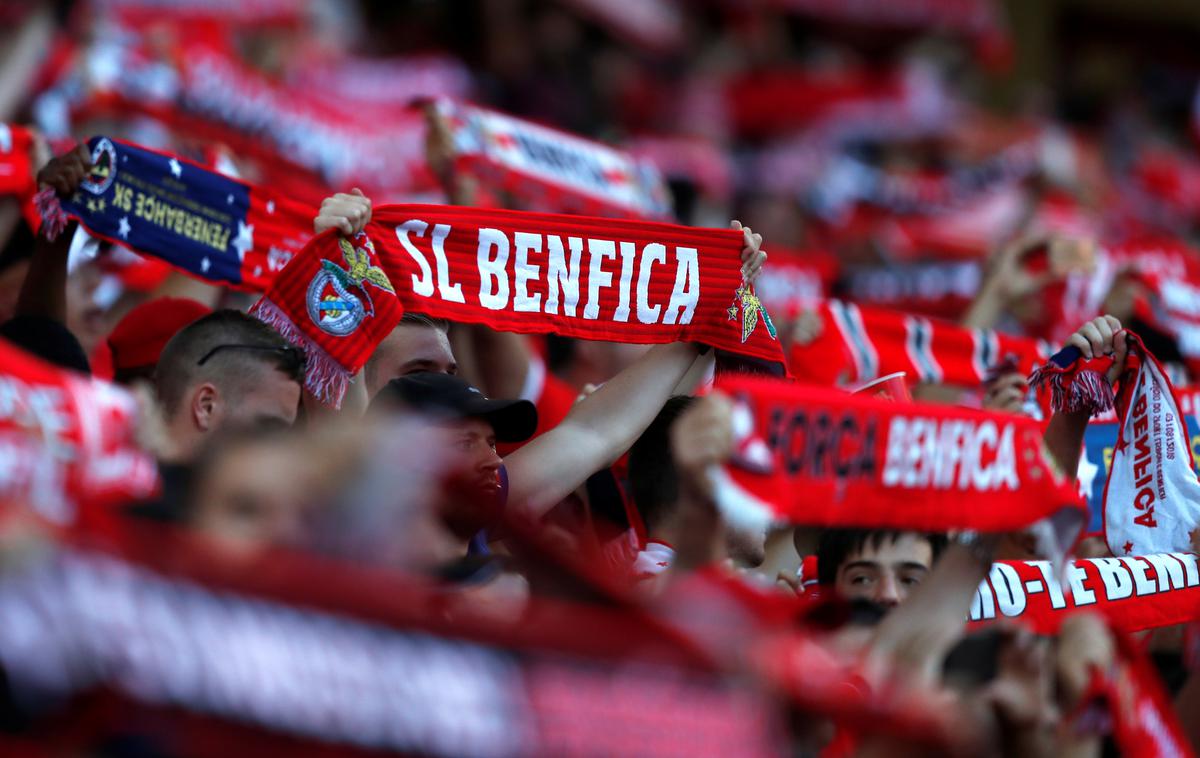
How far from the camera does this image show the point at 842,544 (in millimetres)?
3969

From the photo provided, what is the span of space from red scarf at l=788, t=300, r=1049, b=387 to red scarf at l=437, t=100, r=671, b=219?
107 centimetres

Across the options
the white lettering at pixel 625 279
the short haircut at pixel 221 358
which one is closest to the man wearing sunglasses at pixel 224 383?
the short haircut at pixel 221 358

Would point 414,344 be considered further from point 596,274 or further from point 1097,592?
point 1097,592

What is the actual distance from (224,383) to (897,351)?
2.65 meters

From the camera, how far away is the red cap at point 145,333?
4340 millimetres

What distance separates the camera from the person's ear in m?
3.68

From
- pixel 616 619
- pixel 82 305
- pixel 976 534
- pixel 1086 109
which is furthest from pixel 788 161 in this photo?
pixel 616 619

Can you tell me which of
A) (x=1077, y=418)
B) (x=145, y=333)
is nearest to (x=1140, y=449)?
(x=1077, y=418)

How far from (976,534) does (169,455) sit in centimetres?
158

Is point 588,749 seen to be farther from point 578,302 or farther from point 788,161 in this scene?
point 788,161

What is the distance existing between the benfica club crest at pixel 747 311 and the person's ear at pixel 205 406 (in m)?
1.31

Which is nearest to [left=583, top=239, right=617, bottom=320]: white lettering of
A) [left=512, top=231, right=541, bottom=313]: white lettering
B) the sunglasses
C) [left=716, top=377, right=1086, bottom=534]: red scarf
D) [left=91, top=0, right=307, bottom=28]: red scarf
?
[left=512, top=231, right=541, bottom=313]: white lettering

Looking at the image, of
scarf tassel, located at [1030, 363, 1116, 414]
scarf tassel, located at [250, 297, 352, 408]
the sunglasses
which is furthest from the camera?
scarf tassel, located at [250, 297, 352, 408]

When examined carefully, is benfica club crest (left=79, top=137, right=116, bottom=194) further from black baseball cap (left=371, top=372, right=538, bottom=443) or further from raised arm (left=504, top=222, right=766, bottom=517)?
raised arm (left=504, top=222, right=766, bottom=517)
